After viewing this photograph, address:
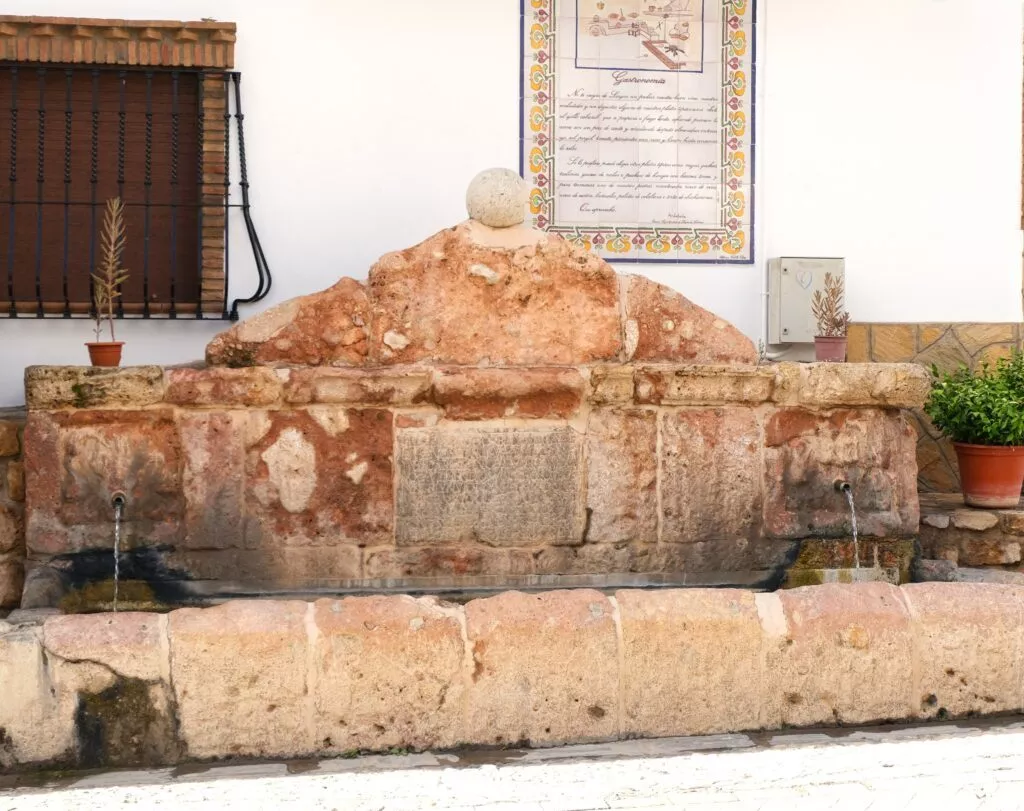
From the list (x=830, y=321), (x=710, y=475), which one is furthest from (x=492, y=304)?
(x=830, y=321)

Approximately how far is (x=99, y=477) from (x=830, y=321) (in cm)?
342

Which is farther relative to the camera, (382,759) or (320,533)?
(320,533)

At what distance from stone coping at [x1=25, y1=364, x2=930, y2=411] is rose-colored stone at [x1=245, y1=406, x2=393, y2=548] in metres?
0.09

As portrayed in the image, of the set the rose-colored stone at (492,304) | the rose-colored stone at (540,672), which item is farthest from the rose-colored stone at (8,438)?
the rose-colored stone at (540,672)

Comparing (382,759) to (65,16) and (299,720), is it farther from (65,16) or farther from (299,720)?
(65,16)

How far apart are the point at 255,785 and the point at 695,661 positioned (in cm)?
126

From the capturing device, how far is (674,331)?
192 inches

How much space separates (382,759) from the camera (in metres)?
3.14

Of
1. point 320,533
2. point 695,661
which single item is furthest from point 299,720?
point 320,533

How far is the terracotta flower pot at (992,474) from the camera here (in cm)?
Result: 521

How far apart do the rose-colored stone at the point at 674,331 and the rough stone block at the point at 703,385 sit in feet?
0.60

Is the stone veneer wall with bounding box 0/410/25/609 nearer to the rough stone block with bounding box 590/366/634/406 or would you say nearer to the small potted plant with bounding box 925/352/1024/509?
the rough stone block with bounding box 590/366/634/406

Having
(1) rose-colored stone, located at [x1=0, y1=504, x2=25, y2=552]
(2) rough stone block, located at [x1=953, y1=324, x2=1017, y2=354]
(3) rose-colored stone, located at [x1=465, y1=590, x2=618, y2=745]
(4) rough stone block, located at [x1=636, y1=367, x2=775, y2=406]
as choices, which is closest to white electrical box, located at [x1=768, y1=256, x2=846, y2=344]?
(2) rough stone block, located at [x1=953, y1=324, x2=1017, y2=354]

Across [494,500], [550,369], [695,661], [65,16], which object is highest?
[65,16]
